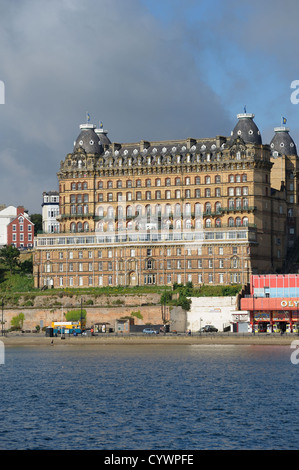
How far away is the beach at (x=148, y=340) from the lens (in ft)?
513

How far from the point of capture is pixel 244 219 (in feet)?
619

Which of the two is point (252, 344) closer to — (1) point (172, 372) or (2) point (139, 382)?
(1) point (172, 372)

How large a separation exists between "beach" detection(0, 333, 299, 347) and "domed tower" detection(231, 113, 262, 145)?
4361 cm

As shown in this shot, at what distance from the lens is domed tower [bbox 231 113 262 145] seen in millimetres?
191875

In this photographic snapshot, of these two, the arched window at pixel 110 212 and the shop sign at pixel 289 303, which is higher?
the arched window at pixel 110 212

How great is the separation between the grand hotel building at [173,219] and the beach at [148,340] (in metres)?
20.2

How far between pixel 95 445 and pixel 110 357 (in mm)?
69723

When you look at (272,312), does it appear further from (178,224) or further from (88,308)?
(88,308)

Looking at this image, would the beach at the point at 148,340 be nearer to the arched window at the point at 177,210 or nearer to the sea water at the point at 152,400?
the sea water at the point at 152,400

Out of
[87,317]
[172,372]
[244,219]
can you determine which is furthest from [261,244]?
[172,372]

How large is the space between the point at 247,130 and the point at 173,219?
20526 millimetres

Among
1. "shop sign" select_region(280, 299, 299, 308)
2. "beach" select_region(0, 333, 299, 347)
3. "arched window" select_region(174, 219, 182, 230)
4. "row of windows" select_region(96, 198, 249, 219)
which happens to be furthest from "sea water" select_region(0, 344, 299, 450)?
"arched window" select_region(174, 219, 182, 230)

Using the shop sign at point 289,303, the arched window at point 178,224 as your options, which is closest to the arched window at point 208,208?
the arched window at point 178,224

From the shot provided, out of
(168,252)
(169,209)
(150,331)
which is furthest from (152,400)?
(169,209)
